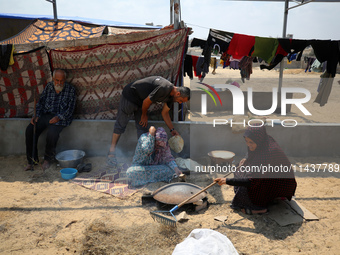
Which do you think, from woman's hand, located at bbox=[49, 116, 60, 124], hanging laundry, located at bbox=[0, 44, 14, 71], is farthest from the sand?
hanging laundry, located at bbox=[0, 44, 14, 71]

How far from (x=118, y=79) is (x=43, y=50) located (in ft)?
5.34

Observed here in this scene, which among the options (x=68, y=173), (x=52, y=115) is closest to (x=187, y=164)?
(x=68, y=173)

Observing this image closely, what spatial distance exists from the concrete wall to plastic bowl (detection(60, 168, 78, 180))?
38.2 inches

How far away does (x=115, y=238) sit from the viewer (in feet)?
10.0

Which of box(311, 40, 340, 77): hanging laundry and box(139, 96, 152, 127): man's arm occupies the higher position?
box(311, 40, 340, 77): hanging laundry

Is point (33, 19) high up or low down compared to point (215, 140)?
up

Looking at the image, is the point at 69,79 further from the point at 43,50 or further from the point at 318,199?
the point at 318,199

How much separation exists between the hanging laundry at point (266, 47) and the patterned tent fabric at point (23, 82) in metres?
4.69

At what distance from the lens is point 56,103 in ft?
17.5

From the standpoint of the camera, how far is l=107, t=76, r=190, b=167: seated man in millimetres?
4645

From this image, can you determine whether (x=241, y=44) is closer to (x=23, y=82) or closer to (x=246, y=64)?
(x=246, y=64)

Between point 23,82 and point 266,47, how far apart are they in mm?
5477

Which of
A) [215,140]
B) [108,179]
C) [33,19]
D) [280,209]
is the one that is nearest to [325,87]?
[215,140]

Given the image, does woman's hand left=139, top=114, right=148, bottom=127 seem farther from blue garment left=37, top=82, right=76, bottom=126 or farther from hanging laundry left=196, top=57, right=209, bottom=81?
hanging laundry left=196, top=57, right=209, bottom=81
